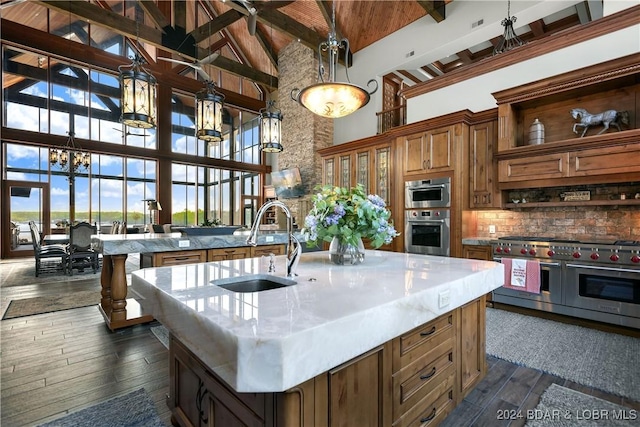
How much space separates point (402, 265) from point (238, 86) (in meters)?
10.9

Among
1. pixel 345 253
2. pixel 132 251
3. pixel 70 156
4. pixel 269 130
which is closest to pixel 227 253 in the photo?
pixel 132 251

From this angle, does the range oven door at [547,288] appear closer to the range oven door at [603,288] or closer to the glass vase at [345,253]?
the range oven door at [603,288]

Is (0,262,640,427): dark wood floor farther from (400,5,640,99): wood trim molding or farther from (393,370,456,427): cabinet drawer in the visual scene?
(400,5,640,99): wood trim molding

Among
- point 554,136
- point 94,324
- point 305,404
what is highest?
point 554,136

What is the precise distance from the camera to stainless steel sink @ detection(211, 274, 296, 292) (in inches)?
56.3

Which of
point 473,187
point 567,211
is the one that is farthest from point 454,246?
point 567,211

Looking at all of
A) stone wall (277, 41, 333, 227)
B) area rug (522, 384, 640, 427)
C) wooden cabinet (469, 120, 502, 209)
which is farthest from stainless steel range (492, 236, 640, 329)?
stone wall (277, 41, 333, 227)

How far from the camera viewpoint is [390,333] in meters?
1.05

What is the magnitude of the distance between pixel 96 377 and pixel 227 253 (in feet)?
5.28

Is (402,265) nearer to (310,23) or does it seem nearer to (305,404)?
(305,404)

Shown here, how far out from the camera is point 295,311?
95 centimetres

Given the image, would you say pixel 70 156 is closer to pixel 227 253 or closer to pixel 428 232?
pixel 227 253

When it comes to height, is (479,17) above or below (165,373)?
above

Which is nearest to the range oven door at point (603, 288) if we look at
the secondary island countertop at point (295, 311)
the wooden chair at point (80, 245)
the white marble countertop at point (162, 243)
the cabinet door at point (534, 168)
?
the cabinet door at point (534, 168)
